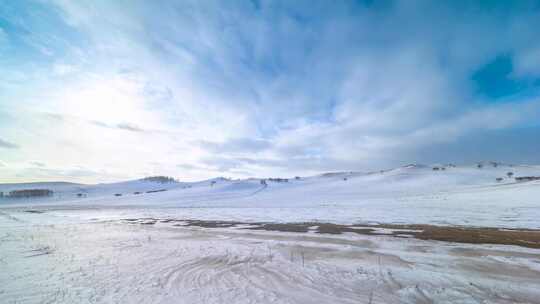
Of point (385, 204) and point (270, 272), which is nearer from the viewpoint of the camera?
point (270, 272)

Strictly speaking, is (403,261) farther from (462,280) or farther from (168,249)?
(168,249)

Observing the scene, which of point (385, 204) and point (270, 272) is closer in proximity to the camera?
point (270, 272)

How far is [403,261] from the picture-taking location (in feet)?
31.1

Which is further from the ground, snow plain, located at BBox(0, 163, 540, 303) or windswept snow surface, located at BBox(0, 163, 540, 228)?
windswept snow surface, located at BBox(0, 163, 540, 228)

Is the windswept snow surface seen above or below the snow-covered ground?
above

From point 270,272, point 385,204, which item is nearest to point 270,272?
Answer: point 270,272

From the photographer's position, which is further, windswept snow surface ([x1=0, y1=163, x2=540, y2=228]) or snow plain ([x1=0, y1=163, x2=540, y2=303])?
windswept snow surface ([x1=0, y1=163, x2=540, y2=228])

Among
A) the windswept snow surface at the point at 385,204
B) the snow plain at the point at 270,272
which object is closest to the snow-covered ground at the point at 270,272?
the snow plain at the point at 270,272

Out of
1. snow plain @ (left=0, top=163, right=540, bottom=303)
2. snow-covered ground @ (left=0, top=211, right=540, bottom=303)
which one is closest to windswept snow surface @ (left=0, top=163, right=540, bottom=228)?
snow plain @ (left=0, top=163, right=540, bottom=303)

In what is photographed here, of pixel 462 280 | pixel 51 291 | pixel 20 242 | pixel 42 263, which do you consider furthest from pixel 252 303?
pixel 20 242

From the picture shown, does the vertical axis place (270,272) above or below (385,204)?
below

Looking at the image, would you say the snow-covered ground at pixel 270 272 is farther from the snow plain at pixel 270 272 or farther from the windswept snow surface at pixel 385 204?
the windswept snow surface at pixel 385 204

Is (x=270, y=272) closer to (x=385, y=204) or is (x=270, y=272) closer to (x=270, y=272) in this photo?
(x=270, y=272)

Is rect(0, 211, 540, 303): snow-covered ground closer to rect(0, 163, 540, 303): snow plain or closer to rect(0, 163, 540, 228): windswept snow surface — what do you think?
rect(0, 163, 540, 303): snow plain
